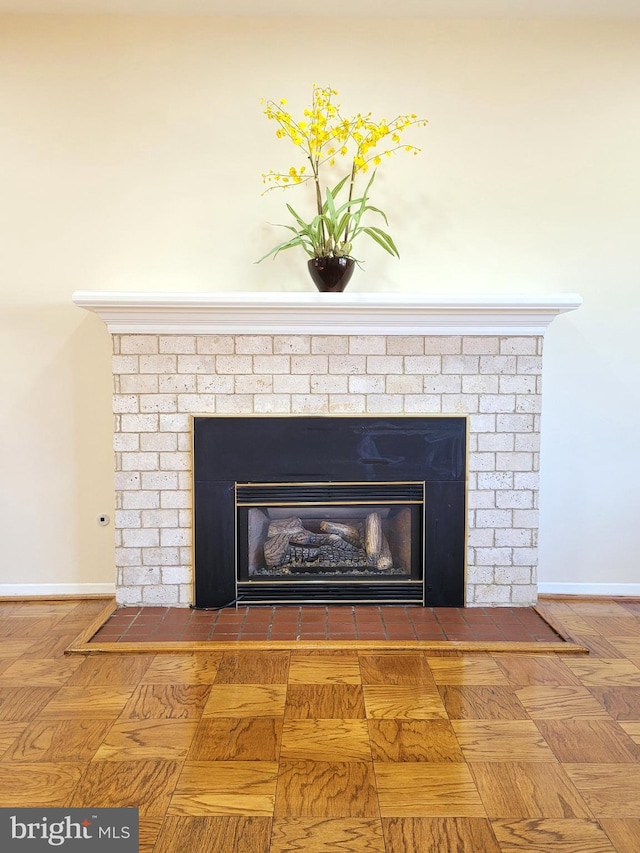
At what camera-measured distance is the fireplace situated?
2764 millimetres

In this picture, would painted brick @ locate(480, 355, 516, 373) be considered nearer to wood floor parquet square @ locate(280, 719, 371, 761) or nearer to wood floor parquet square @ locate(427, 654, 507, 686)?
wood floor parquet square @ locate(427, 654, 507, 686)

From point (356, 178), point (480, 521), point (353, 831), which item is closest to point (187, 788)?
point (353, 831)

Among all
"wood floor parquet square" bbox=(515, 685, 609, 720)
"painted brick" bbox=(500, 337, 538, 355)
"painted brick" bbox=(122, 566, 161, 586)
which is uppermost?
"painted brick" bbox=(500, 337, 538, 355)

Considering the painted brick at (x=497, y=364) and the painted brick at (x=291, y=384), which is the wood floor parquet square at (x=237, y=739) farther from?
the painted brick at (x=497, y=364)

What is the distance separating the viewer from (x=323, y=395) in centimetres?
276

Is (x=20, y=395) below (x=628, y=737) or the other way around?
the other way around

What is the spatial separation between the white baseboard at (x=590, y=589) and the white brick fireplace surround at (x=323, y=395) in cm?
22

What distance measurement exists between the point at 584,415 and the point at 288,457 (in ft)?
4.36

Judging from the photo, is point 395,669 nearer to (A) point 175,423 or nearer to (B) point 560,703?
(B) point 560,703

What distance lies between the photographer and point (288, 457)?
2.77m

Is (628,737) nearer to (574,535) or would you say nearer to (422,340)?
(574,535)

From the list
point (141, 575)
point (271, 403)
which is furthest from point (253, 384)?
point (141, 575)

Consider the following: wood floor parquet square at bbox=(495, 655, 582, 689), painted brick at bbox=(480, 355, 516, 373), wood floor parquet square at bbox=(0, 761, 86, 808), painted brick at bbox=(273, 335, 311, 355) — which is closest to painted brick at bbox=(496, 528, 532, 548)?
wood floor parquet square at bbox=(495, 655, 582, 689)

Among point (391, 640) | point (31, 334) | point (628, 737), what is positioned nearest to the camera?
point (628, 737)
